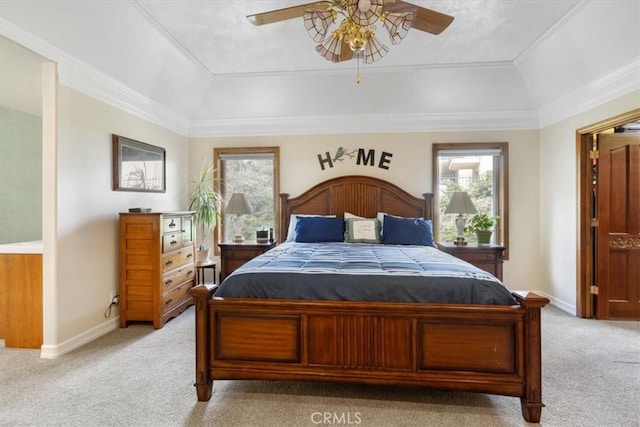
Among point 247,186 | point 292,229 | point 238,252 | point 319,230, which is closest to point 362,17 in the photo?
point 319,230

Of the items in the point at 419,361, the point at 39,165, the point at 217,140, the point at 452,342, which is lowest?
the point at 419,361

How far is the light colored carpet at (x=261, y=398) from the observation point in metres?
1.92

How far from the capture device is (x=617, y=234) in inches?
143

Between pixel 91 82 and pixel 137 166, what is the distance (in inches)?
39.0

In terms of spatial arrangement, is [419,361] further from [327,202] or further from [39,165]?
[39,165]

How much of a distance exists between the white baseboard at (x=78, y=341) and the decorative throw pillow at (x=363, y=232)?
274 centimetres

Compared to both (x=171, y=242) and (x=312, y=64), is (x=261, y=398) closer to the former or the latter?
(x=171, y=242)

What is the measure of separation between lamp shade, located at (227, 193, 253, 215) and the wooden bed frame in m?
2.39

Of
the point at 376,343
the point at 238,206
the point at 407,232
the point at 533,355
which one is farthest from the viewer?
the point at 238,206

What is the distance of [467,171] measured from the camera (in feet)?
15.6

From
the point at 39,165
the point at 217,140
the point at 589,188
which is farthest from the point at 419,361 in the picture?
the point at 39,165

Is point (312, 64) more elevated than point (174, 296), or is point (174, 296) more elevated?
point (312, 64)

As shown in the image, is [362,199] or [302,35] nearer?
[302,35]

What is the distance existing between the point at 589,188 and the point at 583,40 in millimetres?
1590
